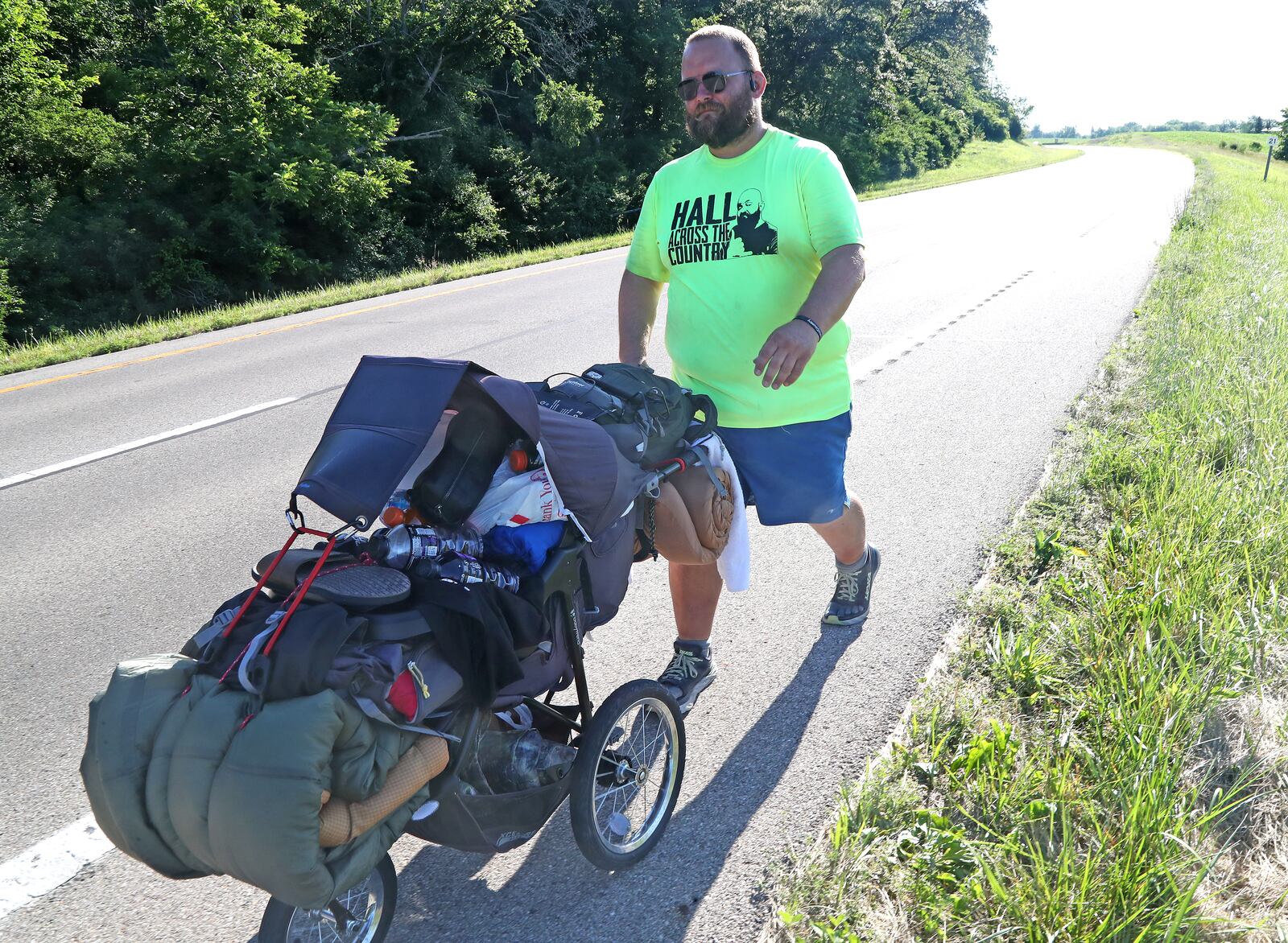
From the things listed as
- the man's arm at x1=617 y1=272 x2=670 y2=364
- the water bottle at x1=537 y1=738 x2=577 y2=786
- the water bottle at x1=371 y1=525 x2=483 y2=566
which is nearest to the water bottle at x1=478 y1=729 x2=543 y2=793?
the water bottle at x1=537 y1=738 x2=577 y2=786

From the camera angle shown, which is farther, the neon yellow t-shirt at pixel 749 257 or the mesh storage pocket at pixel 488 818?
the neon yellow t-shirt at pixel 749 257

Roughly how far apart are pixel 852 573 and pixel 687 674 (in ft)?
2.87

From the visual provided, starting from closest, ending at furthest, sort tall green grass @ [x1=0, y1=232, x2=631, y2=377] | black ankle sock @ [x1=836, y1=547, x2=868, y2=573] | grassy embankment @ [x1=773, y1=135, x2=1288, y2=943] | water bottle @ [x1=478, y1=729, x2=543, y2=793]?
grassy embankment @ [x1=773, y1=135, x2=1288, y2=943] < water bottle @ [x1=478, y1=729, x2=543, y2=793] < black ankle sock @ [x1=836, y1=547, x2=868, y2=573] < tall green grass @ [x1=0, y1=232, x2=631, y2=377]

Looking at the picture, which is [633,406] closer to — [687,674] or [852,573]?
[687,674]

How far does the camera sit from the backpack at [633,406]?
2711mm

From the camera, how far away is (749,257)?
316 cm

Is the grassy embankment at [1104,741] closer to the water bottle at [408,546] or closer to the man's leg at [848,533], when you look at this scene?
the man's leg at [848,533]

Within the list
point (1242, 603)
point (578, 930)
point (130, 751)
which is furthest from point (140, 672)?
point (1242, 603)

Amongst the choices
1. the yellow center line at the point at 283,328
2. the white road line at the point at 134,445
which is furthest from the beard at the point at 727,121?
the yellow center line at the point at 283,328

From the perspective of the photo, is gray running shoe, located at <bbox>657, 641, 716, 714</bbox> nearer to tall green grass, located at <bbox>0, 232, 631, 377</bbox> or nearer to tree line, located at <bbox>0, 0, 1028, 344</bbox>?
tall green grass, located at <bbox>0, 232, 631, 377</bbox>

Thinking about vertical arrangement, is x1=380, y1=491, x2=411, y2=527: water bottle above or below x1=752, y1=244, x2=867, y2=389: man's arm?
below

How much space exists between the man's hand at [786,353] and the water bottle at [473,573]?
3.29ft

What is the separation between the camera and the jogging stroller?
6.81 feet

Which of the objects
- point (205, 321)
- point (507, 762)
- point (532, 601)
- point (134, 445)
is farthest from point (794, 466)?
point (205, 321)
